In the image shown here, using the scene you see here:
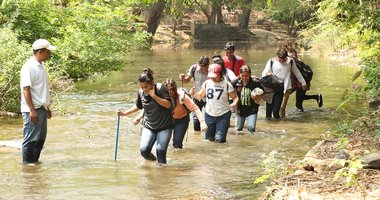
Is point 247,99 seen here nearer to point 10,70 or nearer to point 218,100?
point 218,100

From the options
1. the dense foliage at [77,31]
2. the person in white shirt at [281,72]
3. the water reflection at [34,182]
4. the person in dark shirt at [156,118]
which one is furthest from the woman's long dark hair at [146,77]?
the dense foliage at [77,31]

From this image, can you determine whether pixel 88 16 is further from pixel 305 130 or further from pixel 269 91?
pixel 305 130

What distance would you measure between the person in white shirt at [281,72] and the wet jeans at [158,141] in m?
4.69

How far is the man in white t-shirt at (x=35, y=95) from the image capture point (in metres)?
8.38

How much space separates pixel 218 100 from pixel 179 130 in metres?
0.85

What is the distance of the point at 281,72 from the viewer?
43.0 feet

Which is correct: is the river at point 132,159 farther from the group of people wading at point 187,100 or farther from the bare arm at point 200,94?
the bare arm at point 200,94

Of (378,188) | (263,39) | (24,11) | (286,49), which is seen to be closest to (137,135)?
(286,49)

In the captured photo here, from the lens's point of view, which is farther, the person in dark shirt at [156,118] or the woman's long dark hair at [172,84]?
the woman's long dark hair at [172,84]

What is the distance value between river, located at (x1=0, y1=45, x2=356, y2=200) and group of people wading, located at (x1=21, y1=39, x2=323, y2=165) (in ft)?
0.95

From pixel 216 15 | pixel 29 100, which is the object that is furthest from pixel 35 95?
pixel 216 15

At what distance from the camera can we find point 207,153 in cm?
1002

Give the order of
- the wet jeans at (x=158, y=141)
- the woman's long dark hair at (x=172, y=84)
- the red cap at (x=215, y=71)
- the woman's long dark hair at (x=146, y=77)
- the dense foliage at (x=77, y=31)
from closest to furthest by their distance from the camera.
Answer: the woman's long dark hair at (x=146, y=77) < the wet jeans at (x=158, y=141) < the woman's long dark hair at (x=172, y=84) < the red cap at (x=215, y=71) < the dense foliage at (x=77, y=31)

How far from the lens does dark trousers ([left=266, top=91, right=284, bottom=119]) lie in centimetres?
1306
